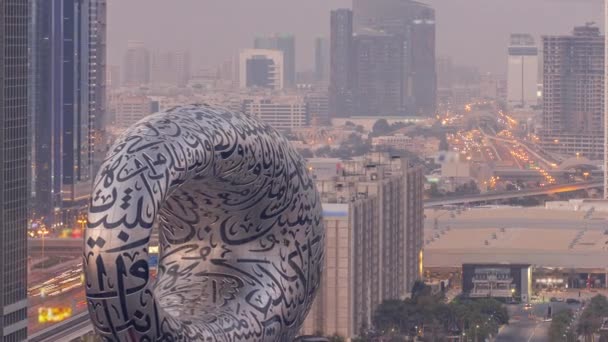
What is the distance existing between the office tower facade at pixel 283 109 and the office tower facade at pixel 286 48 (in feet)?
1.85

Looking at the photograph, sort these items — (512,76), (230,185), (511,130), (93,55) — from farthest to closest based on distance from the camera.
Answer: (512,76)
(511,130)
(93,55)
(230,185)

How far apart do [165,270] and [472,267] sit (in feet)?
50.5

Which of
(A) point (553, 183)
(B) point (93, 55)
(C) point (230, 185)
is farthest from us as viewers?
(A) point (553, 183)

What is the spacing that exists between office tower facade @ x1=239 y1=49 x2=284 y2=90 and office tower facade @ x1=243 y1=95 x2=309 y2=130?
0.93ft

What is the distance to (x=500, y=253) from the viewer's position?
20688 millimetres

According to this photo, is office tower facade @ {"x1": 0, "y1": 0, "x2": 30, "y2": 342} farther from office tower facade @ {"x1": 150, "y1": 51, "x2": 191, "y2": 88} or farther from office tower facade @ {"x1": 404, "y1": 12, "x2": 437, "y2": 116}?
office tower facade @ {"x1": 404, "y1": 12, "x2": 437, "y2": 116}

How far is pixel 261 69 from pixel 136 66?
7.61 meters

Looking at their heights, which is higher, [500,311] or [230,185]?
[230,185]

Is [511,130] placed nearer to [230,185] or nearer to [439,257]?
[439,257]

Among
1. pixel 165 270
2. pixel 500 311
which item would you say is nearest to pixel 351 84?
pixel 500 311

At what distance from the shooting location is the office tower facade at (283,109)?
33594 millimetres

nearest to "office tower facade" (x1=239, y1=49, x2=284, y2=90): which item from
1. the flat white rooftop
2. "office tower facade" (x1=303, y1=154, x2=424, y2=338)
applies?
the flat white rooftop

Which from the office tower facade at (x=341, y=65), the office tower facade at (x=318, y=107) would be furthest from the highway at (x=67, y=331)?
the office tower facade at (x=341, y=65)

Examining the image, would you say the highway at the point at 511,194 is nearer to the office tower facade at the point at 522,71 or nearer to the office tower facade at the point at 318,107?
the office tower facade at the point at 318,107
